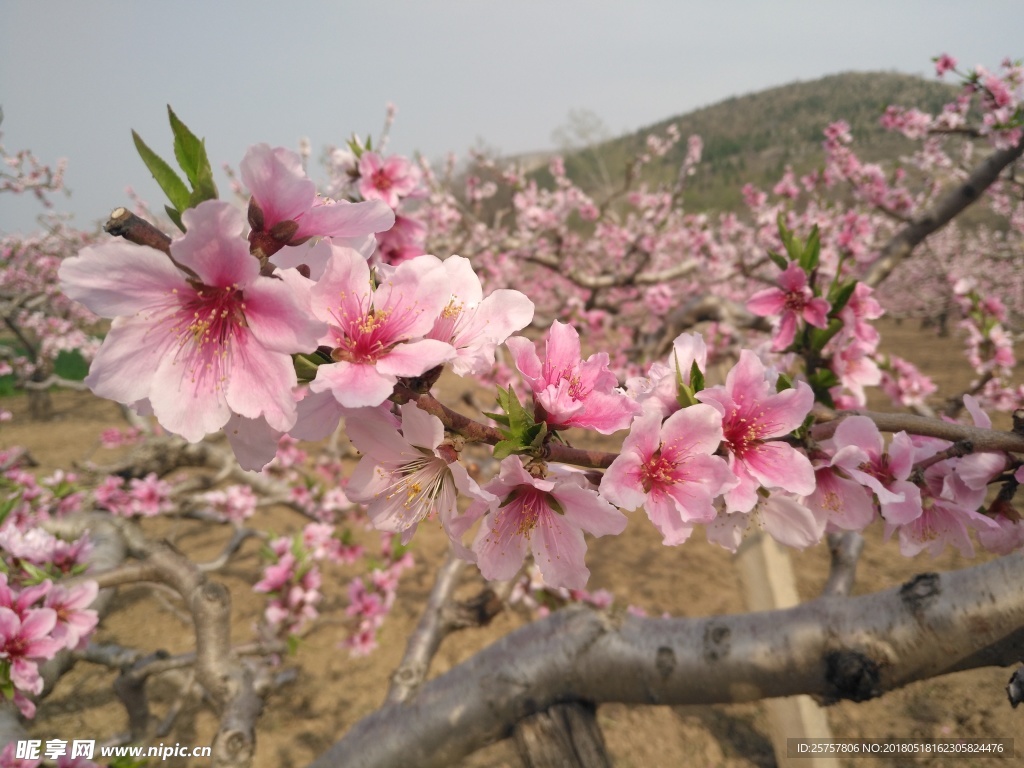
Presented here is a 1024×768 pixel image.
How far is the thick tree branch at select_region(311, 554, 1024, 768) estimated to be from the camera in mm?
1173

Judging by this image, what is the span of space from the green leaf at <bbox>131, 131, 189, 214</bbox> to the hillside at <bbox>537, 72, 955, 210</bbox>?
36.3 meters

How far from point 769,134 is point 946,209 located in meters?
58.5

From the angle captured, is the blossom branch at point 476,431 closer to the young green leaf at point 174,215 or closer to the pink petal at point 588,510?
the pink petal at point 588,510

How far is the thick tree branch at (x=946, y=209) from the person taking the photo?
2945 millimetres

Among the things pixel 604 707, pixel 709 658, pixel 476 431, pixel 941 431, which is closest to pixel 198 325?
pixel 476 431

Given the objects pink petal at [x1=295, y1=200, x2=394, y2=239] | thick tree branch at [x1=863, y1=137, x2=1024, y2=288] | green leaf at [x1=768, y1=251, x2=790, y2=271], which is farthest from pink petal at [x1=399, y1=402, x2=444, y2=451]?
thick tree branch at [x1=863, y1=137, x2=1024, y2=288]

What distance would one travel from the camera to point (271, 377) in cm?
67

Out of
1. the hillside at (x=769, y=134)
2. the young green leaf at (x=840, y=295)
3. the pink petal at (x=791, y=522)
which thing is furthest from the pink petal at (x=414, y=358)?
the hillside at (x=769, y=134)

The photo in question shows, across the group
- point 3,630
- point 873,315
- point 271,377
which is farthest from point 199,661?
point 873,315

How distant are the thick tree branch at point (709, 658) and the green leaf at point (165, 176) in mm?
1552

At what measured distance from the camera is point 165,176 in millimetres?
672

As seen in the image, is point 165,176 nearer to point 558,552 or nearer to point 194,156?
point 194,156

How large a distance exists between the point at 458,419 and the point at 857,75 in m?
79.2

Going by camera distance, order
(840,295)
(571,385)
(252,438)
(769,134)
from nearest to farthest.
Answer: (252,438) → (571,385) → (840,295) → (769,134)
